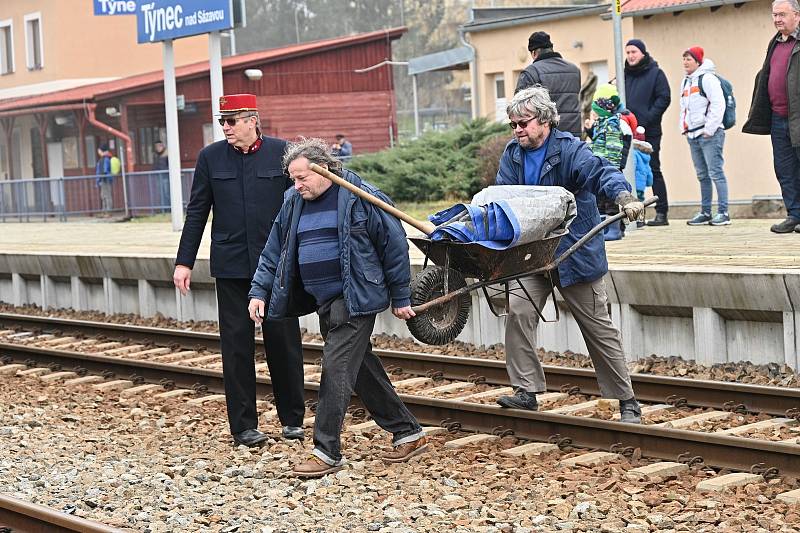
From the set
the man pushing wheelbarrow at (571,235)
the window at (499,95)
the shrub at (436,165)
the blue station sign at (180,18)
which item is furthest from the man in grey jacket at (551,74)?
the window at (499,95)

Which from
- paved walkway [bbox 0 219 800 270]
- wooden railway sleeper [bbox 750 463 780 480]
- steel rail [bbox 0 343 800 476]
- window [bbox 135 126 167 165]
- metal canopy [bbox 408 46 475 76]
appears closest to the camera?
wooden railway sleeper [bbox 750 463 780 480]

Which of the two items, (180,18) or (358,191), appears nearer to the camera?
(358,191)

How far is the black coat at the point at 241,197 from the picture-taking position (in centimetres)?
868

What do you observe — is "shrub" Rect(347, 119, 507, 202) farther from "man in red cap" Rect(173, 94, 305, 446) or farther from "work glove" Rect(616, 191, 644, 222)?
"work glove" Rect(616, 191, 644, 222)

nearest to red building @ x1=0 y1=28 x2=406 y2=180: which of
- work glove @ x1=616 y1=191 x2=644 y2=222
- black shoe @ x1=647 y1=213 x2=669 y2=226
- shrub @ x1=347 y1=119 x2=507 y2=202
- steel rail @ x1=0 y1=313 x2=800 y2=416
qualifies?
shrub @ x1=347 y1=119 x2=507 y2=202

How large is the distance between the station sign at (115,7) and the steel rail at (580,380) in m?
9.23

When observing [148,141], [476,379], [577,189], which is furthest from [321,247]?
[148,141]

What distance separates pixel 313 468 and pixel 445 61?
25990mm

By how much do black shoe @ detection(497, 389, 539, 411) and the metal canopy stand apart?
22319 mm

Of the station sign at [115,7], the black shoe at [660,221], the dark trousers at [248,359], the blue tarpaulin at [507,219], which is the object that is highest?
the station sign at [115,7]

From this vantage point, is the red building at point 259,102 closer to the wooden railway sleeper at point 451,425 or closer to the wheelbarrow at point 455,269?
the wooden railway sleeper at point 451,425

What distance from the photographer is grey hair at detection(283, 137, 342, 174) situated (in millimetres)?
7539

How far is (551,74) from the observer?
481 inches

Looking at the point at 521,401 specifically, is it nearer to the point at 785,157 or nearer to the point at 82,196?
the point at 785,157
